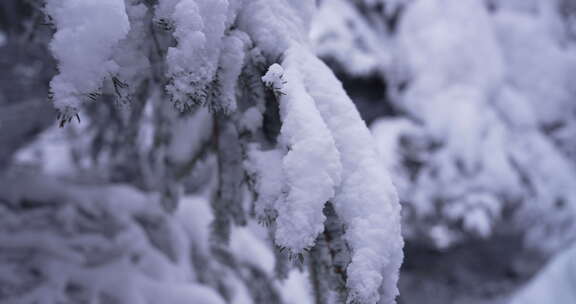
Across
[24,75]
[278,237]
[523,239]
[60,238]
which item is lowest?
[278,237]

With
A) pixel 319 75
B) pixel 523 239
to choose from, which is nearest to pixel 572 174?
pixel 523 239

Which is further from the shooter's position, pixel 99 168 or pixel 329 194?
pixel 99 168

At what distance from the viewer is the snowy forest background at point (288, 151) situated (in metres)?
0.84

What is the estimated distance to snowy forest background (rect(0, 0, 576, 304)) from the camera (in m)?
0.84

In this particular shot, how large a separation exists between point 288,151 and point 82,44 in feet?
1.62

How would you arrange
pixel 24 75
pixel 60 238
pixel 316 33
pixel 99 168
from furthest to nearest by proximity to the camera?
pixel 316 33 → pixel 99 168 → pixel 24 75 → pixel 60 238

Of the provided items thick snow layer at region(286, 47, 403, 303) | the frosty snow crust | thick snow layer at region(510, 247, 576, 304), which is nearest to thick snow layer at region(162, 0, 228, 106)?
the frosty snow crust

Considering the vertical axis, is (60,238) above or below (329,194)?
above

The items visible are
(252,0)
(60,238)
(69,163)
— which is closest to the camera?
(252,0)

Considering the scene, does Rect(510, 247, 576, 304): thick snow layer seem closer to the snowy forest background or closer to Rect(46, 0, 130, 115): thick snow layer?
the snowy forest background

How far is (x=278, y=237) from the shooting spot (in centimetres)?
80

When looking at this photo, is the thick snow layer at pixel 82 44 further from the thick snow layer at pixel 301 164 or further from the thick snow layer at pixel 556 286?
the thick snow layer at pixel 556 286

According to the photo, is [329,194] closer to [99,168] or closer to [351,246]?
[351,246]

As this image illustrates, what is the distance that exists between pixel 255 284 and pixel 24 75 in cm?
223
